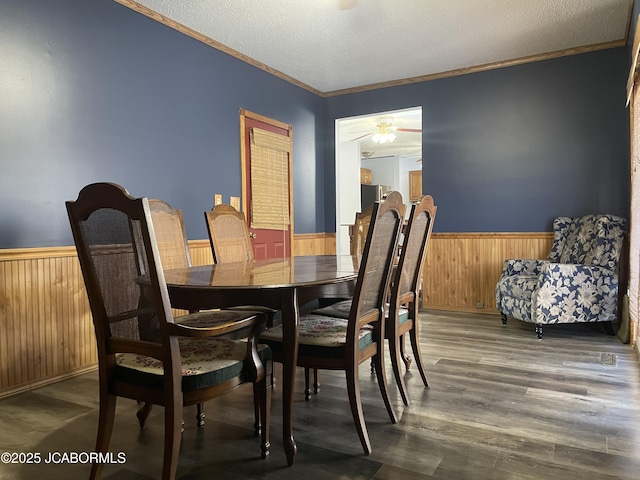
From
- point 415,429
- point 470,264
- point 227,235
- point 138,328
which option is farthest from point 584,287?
point 138,328

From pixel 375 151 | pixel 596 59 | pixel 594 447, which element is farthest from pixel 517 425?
pixel 375 151

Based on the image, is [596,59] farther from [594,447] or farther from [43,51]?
[43,51]

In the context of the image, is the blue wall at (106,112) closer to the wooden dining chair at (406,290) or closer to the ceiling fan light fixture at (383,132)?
the wooden dining chair at (406,290)

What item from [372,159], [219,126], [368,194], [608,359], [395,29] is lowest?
[608,359]

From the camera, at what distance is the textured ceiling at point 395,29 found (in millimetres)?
3375

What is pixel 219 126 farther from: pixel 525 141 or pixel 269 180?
pixel 525 141

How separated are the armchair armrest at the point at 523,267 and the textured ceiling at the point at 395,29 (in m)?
1.96

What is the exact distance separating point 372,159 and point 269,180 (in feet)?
18.2

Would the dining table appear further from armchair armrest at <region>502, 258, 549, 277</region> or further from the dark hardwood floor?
armchair armrest at <region>502, 258, 549, 277</region>

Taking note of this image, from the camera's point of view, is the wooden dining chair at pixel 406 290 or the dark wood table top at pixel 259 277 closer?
the dark wood table top at pixel 259 277

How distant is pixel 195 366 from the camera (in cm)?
152

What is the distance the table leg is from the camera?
170cm

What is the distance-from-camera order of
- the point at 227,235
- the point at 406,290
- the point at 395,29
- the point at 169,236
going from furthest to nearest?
the point at 395,29, the point at 227,235, the point at 169,236, the point at 406,290

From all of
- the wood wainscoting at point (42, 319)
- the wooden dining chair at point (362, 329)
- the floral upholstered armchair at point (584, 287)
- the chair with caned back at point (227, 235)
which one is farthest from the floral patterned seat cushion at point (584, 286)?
the wood wainscoting at point (42, 319)
